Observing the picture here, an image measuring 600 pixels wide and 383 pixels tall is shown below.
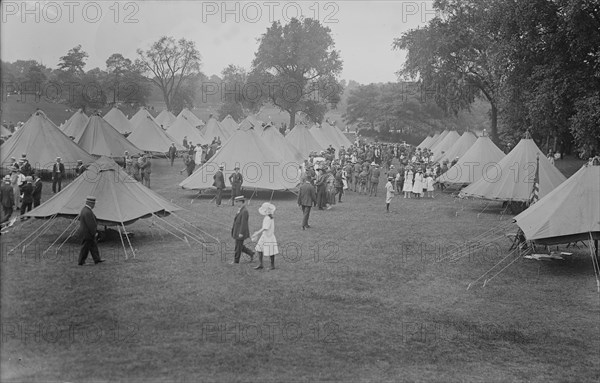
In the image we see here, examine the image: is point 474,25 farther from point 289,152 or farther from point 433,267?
point 433,267

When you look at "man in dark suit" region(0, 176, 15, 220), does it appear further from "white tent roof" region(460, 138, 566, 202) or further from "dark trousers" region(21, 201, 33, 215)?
"white tent roof" region(460, 138, 566, 202)

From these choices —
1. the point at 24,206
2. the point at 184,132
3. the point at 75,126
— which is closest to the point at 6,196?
the point at 24,206

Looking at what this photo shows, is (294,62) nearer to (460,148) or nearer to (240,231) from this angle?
(460,148)

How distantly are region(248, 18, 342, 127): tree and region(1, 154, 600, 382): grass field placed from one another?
4439cm

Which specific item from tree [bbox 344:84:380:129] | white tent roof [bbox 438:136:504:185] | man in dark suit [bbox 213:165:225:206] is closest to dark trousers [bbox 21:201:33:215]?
man in dark suit [bbox 213:165:225:206]

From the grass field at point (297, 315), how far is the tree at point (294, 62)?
44.4 m

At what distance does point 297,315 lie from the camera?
1112 cm

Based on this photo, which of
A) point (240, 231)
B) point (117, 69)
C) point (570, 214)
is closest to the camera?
point (240, 231)

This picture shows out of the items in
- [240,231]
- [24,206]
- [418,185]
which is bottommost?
[240,231]

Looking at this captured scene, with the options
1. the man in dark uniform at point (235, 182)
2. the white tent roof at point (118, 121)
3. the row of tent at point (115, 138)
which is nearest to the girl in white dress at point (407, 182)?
the row of tent at point (115, 138)

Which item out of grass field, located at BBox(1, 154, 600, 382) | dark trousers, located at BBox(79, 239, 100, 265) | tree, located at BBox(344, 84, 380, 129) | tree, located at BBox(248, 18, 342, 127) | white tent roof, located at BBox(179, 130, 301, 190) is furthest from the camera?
tree, located at BBox(344, 84, 380, 129)

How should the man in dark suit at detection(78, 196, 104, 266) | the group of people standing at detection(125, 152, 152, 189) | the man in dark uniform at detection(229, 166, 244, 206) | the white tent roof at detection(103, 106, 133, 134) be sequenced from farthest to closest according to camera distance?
the white tent roof at detection(103, 106, 133, 134) < the group of people standing at detection(125, 152, 152, 189) < the man in dark uniform at detection(229, 166, 244, 206) < the man in dark suit at detection(78, 196, 104, 266)

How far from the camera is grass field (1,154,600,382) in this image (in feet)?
29.2

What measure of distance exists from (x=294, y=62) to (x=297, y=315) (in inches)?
2034
